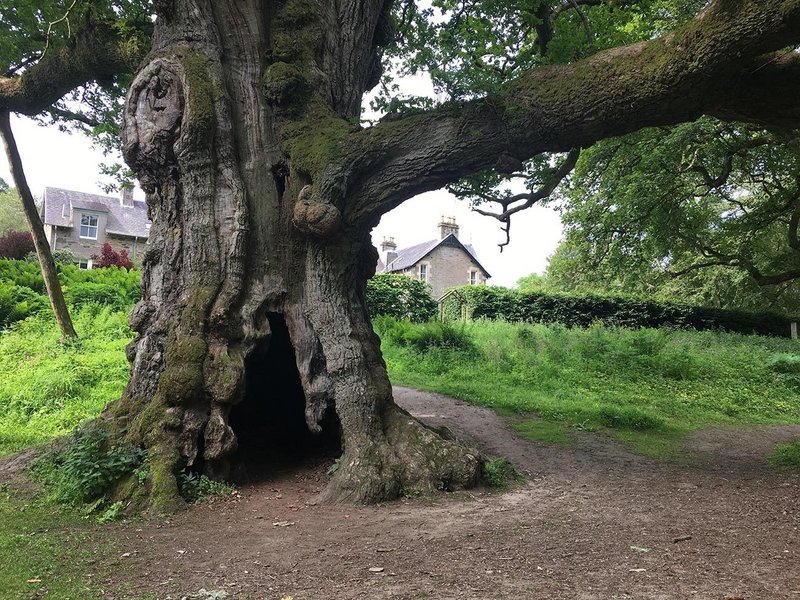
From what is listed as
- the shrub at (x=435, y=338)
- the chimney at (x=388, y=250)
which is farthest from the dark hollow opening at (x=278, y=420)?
the chimney at (x=388, y=250)

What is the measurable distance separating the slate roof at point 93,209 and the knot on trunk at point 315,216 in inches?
1304

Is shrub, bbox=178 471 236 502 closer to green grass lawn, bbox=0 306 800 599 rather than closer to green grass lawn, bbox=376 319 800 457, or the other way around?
green grass lawn, bbox=0 306 800 599

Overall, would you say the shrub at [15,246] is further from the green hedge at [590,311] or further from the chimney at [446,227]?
the chimney at [446,227]

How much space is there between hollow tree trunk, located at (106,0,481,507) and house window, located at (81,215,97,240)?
34.5 meters

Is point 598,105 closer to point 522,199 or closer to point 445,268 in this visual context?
point 522,199

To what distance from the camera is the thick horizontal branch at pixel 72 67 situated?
307 inches

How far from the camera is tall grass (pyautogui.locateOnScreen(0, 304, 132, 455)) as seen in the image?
882 cm

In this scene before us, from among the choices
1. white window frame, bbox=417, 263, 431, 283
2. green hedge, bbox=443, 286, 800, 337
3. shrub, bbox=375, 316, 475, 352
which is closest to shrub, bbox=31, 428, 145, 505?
shrub, bbox=375, 316, 475, 352

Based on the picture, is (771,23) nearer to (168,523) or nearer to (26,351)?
(168,523)

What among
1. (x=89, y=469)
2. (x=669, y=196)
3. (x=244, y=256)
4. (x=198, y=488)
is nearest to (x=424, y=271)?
(x=669, y=196)

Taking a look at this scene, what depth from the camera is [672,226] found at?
632 inches

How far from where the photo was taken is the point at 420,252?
150ft

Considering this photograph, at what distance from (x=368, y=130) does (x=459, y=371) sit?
9537 mm

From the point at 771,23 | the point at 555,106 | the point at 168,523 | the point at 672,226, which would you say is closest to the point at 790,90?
the point at 771,23
